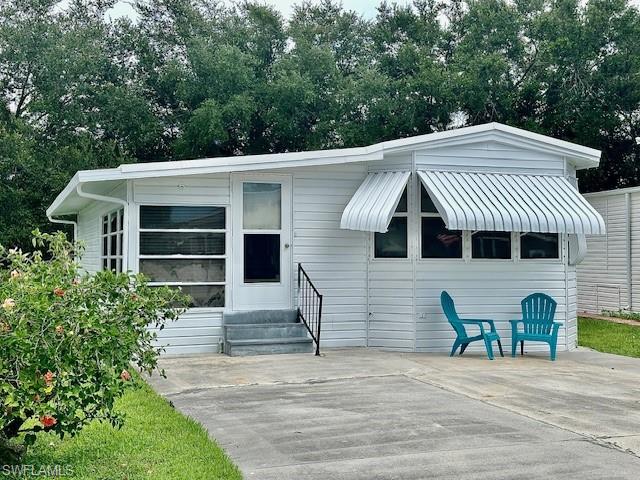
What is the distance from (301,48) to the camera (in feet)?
74.6

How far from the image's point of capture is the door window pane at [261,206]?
34.4 ft

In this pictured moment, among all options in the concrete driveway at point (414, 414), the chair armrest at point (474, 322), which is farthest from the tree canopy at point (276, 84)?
the concrete driveway at point (414, 414)

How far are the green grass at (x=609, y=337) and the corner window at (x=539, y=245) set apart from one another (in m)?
1.76

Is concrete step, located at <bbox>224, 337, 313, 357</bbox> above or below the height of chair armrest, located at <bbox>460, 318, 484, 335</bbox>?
below

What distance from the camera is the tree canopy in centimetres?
2025

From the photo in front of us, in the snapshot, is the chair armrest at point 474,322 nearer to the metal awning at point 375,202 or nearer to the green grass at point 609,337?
the metal awning at point 375,202

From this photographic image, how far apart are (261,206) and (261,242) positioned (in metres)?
0.53

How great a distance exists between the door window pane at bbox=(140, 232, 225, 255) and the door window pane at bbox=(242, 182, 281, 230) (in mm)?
495

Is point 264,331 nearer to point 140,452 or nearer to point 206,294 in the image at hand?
point 206,294

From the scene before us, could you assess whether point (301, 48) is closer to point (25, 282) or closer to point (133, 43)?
point (133, 43)

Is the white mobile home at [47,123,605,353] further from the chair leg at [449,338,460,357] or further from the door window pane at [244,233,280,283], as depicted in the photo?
the chair leg at [449,338,460,357]

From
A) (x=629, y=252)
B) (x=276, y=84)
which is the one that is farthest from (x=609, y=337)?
(x=276, y=84)

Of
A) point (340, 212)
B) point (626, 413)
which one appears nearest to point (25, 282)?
point (626, 413)

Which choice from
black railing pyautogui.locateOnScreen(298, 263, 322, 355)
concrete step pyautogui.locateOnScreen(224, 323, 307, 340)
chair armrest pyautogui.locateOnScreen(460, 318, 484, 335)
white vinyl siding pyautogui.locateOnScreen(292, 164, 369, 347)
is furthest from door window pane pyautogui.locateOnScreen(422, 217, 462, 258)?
concrete step pyautogui.locateOnScreen(224, 323, 307, 340)
